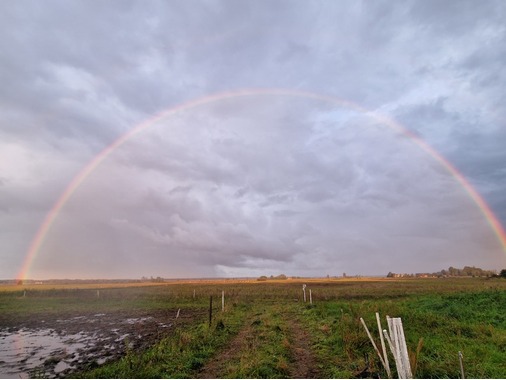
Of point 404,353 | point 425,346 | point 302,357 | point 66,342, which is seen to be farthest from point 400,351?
point 66,342

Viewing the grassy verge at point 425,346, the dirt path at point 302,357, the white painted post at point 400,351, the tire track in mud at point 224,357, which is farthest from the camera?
the tire track in mud at point 224,357

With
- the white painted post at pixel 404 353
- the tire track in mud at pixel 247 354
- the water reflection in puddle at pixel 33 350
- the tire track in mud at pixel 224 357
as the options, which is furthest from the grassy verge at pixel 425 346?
the water reflection in puddle at pixel 33 350

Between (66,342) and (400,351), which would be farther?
(66,342)

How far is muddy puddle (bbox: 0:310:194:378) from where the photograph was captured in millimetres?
15719

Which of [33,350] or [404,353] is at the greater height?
[404,353]

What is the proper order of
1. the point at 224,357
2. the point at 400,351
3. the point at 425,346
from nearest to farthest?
the point at 400,351 → the point at 425,346 → the point at 224,357

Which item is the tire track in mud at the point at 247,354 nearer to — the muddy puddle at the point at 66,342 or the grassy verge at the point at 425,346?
the grassy verge at the point at 425,346

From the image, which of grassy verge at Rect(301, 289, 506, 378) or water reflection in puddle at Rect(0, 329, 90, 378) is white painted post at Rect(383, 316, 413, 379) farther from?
water reflection in puddle at Rect(0, 329, 90, 378)

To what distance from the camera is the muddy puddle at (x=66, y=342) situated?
15719mm

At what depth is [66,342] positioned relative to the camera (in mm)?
22391

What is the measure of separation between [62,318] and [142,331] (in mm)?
15889

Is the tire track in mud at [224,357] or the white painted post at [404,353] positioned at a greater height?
the white painted post at [404,353]

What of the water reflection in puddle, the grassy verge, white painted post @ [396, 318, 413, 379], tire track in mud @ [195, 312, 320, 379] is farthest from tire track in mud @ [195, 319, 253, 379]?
the water reflection in puddle

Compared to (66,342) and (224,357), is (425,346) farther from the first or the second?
(66,342)
